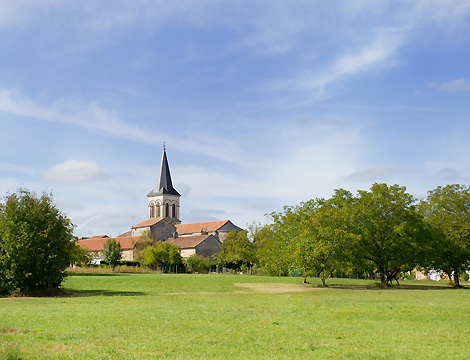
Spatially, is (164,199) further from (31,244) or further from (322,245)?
(31,244)

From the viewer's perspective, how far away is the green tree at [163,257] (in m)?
100

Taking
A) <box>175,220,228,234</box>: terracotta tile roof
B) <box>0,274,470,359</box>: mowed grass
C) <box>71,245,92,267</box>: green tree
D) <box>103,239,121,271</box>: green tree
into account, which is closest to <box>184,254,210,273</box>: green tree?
<box>103,239,121,271</box>: green tree

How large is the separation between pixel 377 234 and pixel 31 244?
98.0 ft

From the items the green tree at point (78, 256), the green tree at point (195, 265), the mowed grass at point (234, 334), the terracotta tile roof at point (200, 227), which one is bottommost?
the mowed grass at point (234, 334)

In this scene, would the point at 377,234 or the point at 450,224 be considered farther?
the point at 450,224

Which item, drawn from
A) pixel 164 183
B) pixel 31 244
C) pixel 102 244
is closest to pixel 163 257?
pixel 102 244

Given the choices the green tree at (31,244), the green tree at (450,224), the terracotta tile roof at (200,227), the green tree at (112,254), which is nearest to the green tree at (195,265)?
the green tree at (112,254)

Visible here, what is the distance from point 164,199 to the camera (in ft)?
521

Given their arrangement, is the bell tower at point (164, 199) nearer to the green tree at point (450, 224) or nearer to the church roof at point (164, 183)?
the church roof at point (164, 183)

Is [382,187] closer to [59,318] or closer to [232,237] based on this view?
[59,318]

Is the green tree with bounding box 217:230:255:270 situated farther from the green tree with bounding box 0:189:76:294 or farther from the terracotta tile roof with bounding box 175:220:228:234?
the green tree with bounding box 0:189:76:294

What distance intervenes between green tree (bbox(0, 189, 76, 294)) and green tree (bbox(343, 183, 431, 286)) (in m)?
24.6

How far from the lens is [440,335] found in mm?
13898

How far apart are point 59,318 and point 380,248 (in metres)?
36.2
